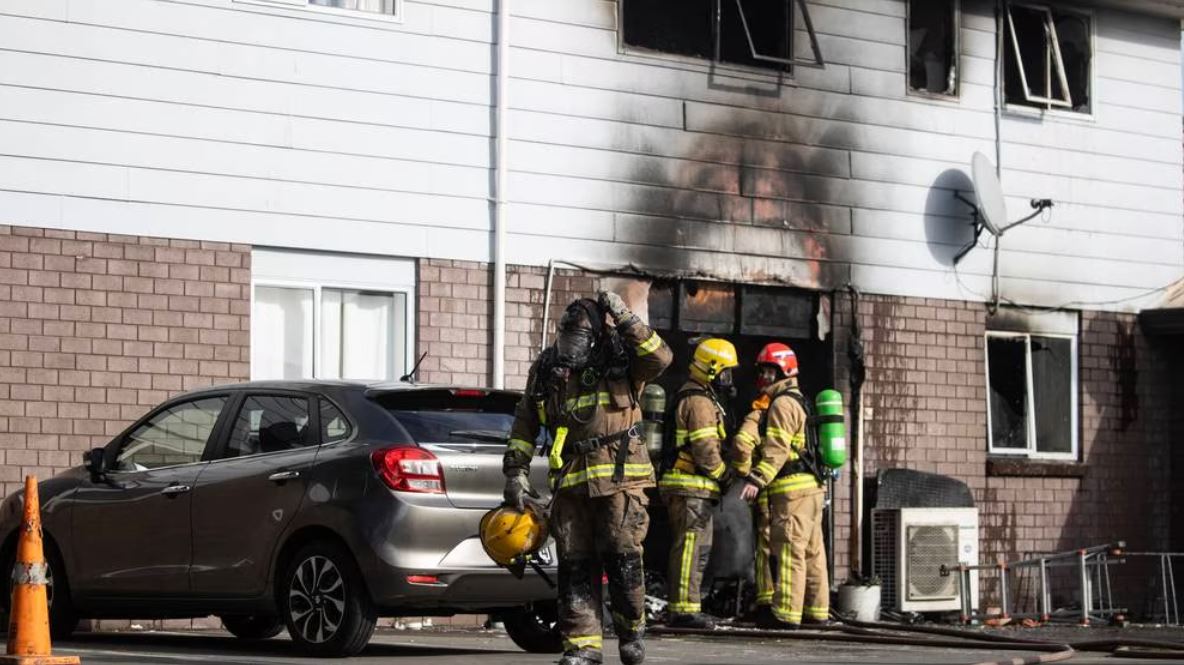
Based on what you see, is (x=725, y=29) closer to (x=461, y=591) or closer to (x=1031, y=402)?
(x=1031, y=402)

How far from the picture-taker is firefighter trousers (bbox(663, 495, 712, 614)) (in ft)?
47.1

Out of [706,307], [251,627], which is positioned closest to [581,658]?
[251,627]

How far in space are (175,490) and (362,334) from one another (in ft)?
13.3

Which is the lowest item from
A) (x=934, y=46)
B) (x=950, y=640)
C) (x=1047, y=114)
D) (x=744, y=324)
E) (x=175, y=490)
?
(x=950, y=640)

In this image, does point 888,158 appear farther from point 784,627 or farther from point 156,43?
point 156,43

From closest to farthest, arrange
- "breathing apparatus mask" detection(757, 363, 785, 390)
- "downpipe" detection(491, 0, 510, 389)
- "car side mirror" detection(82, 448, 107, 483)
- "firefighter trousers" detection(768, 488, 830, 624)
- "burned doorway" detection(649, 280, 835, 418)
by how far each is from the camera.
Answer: "car side mirror" detection(82, 448, 107, 483)
"firefighter trousers" detection(768, 488, 830, 624)
"breathing apparatus mask" detection(757, 363, 785, 390)
"downpipe" detection(491, 0, 510, 389)
"burned doorway" detection(649, 280, 835, 418)

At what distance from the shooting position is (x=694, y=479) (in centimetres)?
1441

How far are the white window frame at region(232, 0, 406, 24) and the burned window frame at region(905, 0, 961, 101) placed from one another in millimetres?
5022

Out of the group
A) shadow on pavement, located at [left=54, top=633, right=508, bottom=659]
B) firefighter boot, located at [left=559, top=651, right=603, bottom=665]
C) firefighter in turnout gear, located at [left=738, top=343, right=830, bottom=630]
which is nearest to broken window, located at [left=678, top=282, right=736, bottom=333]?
firefighter in turnout gear, located at [left=738, top=343, right=830, bottom=630]

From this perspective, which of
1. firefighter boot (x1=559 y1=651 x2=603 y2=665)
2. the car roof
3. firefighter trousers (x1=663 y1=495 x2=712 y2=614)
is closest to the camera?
firefighter boot (x1=559 y1=651 x2=603 y2=665)

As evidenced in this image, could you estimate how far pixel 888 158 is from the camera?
1831cm

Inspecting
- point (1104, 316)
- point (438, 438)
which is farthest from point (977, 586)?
point (438, 438)

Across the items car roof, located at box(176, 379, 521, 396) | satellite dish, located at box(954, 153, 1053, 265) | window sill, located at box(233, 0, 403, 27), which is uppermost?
window sill, located at box(233, 0, 403, 27)

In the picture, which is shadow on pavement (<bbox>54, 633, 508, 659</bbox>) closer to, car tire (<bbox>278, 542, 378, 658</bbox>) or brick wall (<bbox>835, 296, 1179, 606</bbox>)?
car tire (<bbox>278, 542, 378, 658</bbox>)
